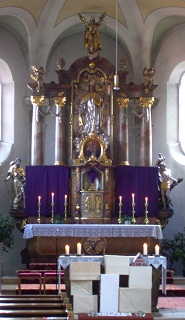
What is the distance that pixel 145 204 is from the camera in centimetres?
2106

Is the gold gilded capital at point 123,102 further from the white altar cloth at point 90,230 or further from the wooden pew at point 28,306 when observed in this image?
the wooden pew at point 28,306

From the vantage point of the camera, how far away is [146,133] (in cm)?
2195

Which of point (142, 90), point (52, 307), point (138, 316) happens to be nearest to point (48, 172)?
point (142, 90)

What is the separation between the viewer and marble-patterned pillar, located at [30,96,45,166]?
21.7 m

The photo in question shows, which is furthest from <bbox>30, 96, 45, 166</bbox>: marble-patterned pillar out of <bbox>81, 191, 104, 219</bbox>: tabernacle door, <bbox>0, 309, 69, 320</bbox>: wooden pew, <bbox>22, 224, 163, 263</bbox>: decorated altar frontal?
<bbox>0, 309, 69, 320</bbox>: wooden pew

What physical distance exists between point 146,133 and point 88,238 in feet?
11.9

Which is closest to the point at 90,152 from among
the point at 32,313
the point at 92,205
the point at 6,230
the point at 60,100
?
the point at 92,205

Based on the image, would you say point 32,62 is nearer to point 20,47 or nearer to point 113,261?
point 20,47

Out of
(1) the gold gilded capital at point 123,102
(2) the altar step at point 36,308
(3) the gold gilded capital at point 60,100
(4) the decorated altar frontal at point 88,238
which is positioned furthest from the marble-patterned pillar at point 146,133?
(2) the altar step at point 36,308

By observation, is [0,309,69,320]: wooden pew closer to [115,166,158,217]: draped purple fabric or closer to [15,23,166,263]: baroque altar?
[15,23,166,263]: baroque altar

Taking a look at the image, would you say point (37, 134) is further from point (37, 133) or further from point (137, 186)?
point (137, 186)

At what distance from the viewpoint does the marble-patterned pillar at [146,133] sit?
2189 cm

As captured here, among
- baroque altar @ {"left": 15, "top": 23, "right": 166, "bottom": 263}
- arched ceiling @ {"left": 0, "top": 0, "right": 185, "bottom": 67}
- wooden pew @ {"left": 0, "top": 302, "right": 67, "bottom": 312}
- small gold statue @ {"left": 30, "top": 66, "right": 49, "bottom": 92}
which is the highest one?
arched ceiling @ {"left": 0, "top": 0, "right": 185, "bottom": 67}

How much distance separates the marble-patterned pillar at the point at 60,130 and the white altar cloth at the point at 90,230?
2.53 metres
